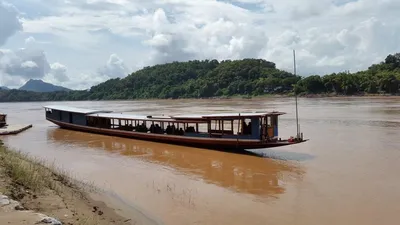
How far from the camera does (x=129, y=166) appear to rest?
17.0m

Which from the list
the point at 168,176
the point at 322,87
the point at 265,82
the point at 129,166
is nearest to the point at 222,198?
the point at 168,176

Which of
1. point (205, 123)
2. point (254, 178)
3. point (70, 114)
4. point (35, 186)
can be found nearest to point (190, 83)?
point (70, 114)

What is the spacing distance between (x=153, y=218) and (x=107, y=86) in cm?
15920

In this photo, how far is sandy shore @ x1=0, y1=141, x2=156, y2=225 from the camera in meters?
6.48

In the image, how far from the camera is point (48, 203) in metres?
8.08

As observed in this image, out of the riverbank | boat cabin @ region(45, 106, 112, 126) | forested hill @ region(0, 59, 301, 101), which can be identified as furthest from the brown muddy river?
forested hill @ region(0, 59, 301, 101)

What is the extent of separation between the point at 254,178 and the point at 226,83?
107 meters

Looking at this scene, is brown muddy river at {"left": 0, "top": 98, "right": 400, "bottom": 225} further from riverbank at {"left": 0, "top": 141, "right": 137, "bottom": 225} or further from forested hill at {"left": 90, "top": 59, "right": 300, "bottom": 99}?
forested hill at {"left": 90, "top": 59, "right": 300, "bottom": 99}

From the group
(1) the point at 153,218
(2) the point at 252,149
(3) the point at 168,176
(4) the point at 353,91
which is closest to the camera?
(1) the point at 153,218

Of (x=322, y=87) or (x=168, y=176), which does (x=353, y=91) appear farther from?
(x=168, y=176)

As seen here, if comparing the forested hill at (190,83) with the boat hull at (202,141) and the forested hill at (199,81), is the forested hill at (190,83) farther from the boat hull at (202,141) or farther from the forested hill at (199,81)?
the boat hull at (202,141)

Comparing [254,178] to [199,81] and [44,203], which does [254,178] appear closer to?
[44,203]

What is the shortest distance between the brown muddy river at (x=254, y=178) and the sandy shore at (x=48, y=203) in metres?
1.27

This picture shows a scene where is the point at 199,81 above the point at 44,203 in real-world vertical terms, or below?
above
